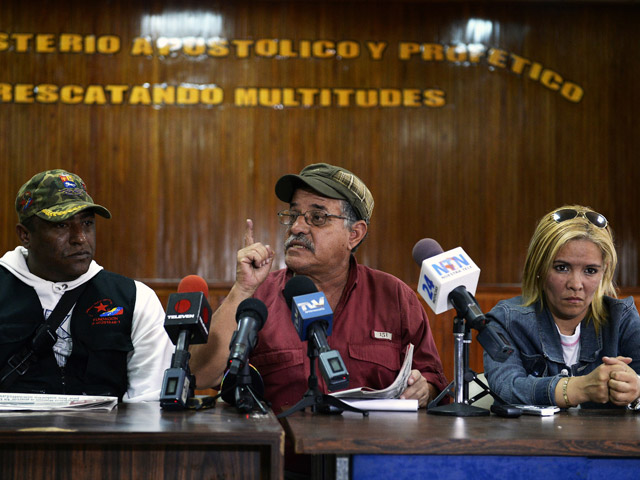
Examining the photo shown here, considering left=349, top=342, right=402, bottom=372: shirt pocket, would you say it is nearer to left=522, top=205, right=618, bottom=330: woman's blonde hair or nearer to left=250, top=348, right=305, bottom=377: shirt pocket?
left=250, top=348, right=305, bottom=377: shirt pocket

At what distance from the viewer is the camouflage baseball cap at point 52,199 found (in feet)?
8.52

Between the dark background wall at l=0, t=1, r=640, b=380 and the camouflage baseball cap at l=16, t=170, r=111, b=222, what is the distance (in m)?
3.64

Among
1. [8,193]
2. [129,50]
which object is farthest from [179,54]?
[8,193]

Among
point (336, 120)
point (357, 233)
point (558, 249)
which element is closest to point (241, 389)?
point (357, 233)

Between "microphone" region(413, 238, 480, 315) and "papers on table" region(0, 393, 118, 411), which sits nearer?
"papers on table" region(0, 393, 118, 411)

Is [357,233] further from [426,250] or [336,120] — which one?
[336,120]

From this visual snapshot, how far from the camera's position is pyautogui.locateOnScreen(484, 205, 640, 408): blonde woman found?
2.41 metres

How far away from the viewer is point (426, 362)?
259 cm

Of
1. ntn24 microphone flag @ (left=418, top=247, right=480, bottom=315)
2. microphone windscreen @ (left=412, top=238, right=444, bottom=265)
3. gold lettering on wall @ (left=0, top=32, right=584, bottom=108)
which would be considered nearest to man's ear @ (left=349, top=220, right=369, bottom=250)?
microphone windscreen @ (left=412, top=238, right=444, bottom=265)

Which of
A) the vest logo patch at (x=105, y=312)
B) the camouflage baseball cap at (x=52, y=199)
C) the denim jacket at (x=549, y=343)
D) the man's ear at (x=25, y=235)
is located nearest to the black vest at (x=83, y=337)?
the vest logo patch at (x=105, y=312)

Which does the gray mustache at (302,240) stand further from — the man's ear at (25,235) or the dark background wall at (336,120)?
the dark background wall at (336,120)

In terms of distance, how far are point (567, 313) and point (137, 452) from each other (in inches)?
61.2

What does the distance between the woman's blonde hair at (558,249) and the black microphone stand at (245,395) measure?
1115 mm

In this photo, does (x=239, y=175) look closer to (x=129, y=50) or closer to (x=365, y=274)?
(x=129, y=50)
